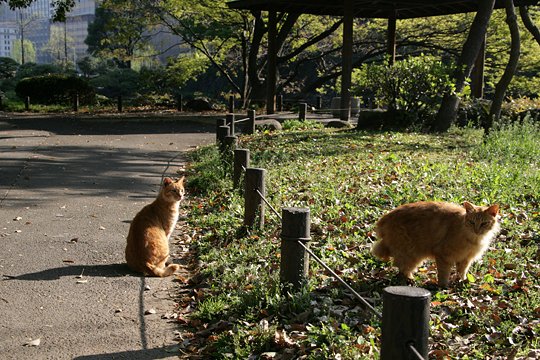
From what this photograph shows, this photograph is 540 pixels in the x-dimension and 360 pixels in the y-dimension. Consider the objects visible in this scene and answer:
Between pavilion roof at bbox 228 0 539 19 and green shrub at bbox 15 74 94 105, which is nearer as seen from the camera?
pavilion roof at bbox 228 0 539 19

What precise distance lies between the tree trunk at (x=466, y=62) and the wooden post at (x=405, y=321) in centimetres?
1463

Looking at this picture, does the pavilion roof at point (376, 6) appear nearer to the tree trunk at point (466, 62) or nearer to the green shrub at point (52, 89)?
the tree trunk at point (466, 62)

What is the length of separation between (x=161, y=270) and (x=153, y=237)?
38cm

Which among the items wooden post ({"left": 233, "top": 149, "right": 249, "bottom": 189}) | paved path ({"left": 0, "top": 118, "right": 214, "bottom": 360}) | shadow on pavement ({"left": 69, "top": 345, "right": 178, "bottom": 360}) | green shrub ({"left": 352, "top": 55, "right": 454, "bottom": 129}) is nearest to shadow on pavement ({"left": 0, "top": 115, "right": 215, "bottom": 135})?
paved path ({"left": 0, "top": 118, "right": 214, "bottom": 360})

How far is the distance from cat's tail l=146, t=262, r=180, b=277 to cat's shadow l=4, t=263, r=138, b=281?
206 mm

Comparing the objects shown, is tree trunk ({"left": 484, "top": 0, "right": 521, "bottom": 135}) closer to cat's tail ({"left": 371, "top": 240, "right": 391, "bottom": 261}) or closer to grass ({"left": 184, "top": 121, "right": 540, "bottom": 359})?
grass ({"left": 184, "top": 121, "right": 540, "bottom": 359})

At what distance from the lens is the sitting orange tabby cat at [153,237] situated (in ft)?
20.6

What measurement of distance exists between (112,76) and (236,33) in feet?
48.3

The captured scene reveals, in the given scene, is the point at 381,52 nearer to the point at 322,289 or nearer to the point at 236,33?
the point at 236,33

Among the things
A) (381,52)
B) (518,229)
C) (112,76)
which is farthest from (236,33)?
(518,229)

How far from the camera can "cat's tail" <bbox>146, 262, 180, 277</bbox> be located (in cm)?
629

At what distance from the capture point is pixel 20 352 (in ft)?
15.1

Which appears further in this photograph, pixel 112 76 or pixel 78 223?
pixel 112 76

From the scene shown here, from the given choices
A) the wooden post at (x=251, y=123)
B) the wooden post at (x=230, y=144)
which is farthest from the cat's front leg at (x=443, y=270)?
the wooden post at (x=251, y=123)
